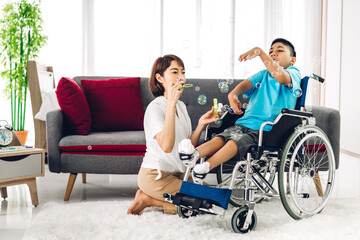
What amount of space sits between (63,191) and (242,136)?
1.39 meters

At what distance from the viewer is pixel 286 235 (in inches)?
65.5

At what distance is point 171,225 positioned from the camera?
1.81 m

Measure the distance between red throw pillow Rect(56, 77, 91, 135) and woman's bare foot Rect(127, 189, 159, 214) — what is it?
2.41ft

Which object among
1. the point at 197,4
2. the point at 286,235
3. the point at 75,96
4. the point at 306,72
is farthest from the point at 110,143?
the point at 197,4

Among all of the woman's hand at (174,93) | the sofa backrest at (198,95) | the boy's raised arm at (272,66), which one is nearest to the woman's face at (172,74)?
the woman's hand at (174,93)

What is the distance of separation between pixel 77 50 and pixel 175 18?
1.43 m

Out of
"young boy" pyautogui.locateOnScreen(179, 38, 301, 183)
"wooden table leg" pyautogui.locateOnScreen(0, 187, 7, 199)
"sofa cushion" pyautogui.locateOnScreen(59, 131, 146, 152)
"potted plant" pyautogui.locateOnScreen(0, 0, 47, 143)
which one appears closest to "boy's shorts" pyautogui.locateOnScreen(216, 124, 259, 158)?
"young boy" pyautogui.locateOnScreen(179, 38, 301, 183)

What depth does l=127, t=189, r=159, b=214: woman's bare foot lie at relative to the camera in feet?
6.62

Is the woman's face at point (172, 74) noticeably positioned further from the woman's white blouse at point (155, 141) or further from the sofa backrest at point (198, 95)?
the sofa backrest at point (198, 95)

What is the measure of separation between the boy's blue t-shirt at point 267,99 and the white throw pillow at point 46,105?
6.90ft

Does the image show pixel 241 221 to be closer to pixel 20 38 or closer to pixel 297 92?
pixel 297 92

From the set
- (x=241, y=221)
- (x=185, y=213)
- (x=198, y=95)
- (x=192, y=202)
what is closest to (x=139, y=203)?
(x=185, y=213)

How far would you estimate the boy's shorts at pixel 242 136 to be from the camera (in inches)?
72.1

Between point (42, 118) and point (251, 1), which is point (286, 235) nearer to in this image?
point (42, 118)
